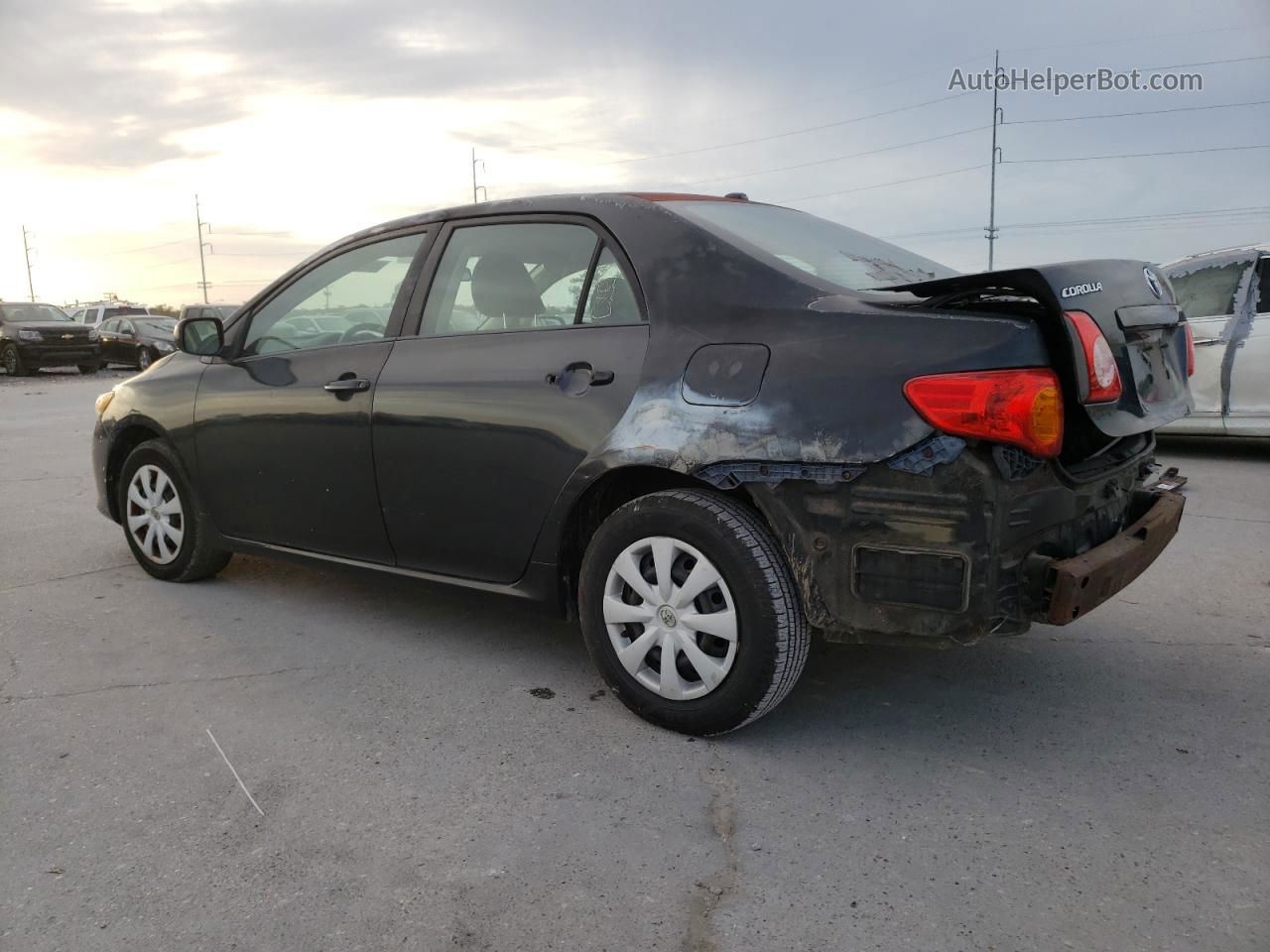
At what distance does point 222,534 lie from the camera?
4508mm

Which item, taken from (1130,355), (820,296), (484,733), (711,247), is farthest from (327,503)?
(1130,355)

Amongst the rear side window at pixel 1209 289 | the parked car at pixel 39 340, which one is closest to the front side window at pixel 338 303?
the rear side window at pixel 1209 289

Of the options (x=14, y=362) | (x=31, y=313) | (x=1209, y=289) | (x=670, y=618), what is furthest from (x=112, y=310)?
(x=670, y=618)

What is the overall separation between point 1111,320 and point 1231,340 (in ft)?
20.1

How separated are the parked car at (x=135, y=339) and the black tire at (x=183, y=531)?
21.9m

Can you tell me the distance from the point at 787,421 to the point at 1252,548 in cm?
380

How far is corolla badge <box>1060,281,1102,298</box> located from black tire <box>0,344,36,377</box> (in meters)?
24.8

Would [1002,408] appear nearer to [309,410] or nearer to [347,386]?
[347,386]

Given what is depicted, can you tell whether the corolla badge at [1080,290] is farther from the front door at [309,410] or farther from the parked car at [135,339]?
the parked car at [135,339]

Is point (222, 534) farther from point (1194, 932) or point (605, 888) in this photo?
point (1194, 932)

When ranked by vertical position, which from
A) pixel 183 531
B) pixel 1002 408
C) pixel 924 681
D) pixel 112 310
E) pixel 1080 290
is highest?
pixel 112 310

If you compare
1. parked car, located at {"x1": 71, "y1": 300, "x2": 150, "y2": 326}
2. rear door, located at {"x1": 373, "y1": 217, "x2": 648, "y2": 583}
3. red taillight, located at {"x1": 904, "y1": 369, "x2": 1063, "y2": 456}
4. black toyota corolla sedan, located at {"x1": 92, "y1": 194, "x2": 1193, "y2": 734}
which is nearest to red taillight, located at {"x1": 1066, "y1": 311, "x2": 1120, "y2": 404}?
black toyota corolla sedan, located at {"x1": 92, "y1": 194, "x2": 1193, "y2": 734}

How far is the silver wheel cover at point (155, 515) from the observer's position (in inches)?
184

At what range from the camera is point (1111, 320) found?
283cm
